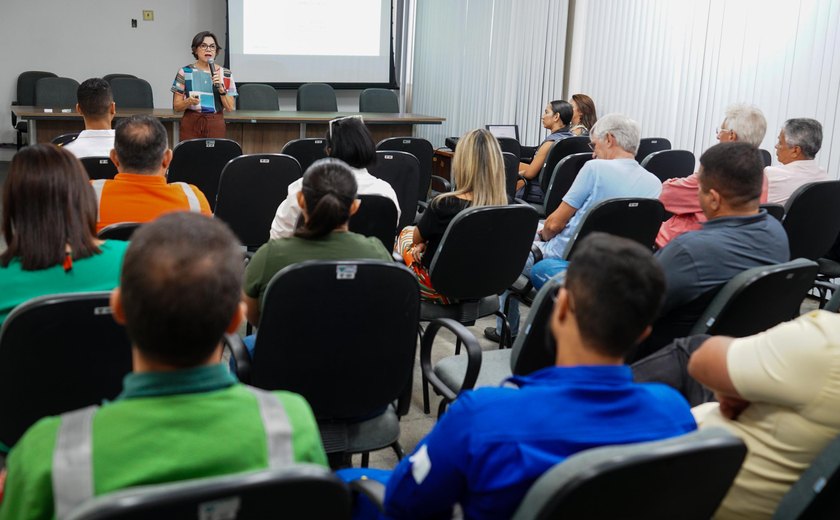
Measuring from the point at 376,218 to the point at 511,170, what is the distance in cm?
→ 232

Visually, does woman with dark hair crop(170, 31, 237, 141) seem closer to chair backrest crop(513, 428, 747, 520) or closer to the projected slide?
the projected slide

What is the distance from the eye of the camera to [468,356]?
258 centimetres

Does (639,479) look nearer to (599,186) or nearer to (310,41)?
(599,186)

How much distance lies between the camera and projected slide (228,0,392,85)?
9.71 m

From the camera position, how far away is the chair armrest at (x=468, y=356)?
Result: 8.20 ft

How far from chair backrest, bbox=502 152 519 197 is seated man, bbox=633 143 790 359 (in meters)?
2.92

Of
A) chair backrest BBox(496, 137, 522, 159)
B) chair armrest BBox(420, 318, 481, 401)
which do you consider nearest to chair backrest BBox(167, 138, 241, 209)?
chair backrest BBox(496, 137, 522, 159)

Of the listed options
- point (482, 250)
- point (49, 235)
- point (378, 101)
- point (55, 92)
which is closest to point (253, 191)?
point (482, 250)

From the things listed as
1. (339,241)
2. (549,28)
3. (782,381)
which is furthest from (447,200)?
(549,28)

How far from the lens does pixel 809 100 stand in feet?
18.7

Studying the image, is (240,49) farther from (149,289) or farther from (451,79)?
(149,289)

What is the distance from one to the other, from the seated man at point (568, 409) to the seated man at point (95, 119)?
3599 millimetres

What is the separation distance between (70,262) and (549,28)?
23.4 feet

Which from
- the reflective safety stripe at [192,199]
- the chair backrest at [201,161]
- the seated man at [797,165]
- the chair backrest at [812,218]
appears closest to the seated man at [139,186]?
the reflective safety stripe at [192,199]
